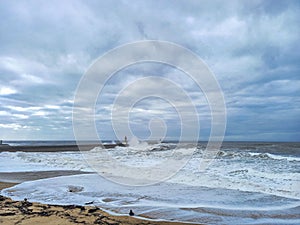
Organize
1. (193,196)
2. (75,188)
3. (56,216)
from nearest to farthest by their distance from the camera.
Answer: (56,216), (193,196), (75,188)

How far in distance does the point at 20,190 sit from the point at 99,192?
2.64 m

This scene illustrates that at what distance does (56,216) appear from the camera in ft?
16.8

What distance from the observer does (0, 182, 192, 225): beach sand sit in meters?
4.77

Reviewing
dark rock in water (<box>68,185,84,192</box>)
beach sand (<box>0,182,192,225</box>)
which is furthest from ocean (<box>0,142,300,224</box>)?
beach sand (<box>0,182,192,225</box>)

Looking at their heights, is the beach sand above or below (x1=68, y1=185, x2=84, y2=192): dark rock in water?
below

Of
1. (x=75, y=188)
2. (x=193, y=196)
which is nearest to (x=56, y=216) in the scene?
(x=75, y=188)

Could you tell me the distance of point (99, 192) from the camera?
7.57 metres

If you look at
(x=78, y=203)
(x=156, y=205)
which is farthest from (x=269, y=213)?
(x=78, y=203)

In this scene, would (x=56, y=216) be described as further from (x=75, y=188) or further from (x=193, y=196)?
(x=193, y=196)

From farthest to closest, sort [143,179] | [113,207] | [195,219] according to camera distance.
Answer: [143,179] < [113,207] < [195,219]

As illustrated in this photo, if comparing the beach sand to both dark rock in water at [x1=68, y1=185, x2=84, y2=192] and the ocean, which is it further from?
dark rock in water at [x1=68, y1=185, x2=84, y2=192]

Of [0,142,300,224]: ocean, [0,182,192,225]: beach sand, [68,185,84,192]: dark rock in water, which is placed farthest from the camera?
[68,185,84,192]: dark rock in water

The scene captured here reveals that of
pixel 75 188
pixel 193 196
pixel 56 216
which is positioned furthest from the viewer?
pixel 75 188

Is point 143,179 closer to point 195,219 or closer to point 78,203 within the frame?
point 78,203
